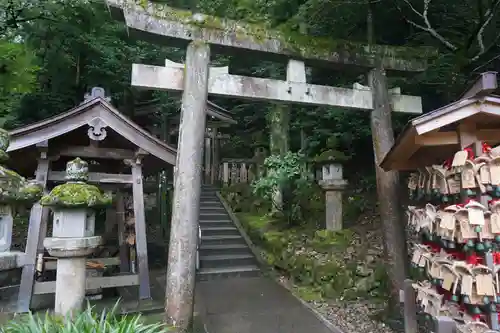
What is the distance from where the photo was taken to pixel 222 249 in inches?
370

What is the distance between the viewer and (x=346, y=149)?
9.86 metres

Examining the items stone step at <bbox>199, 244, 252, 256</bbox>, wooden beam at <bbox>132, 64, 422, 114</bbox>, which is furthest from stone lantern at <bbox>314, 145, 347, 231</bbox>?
stone step at <bbox>199, 244, 252, 256</bbox>

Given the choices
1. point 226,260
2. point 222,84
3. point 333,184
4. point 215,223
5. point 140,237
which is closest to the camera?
point 222,84

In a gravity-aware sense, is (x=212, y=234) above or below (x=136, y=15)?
below

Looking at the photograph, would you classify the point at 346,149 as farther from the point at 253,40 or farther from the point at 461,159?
the point at 461,159

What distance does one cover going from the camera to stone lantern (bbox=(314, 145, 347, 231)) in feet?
25.2

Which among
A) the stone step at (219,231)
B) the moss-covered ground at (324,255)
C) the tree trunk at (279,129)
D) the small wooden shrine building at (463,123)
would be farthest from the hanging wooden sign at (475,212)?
the stone step at (219,231)

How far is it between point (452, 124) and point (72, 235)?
4708 millimetres

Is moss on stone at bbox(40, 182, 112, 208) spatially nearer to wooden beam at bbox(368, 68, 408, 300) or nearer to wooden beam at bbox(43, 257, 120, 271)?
wooden beam at bbox(43, 257, 120, 271)

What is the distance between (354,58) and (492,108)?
290cm

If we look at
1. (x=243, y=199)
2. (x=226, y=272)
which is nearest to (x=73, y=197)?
(x=226, y=272)

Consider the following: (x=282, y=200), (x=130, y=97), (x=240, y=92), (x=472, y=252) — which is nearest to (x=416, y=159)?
(x=472, y=252)

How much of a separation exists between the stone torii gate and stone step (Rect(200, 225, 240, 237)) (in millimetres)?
5737

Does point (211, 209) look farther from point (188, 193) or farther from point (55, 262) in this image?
point (188, 193)
